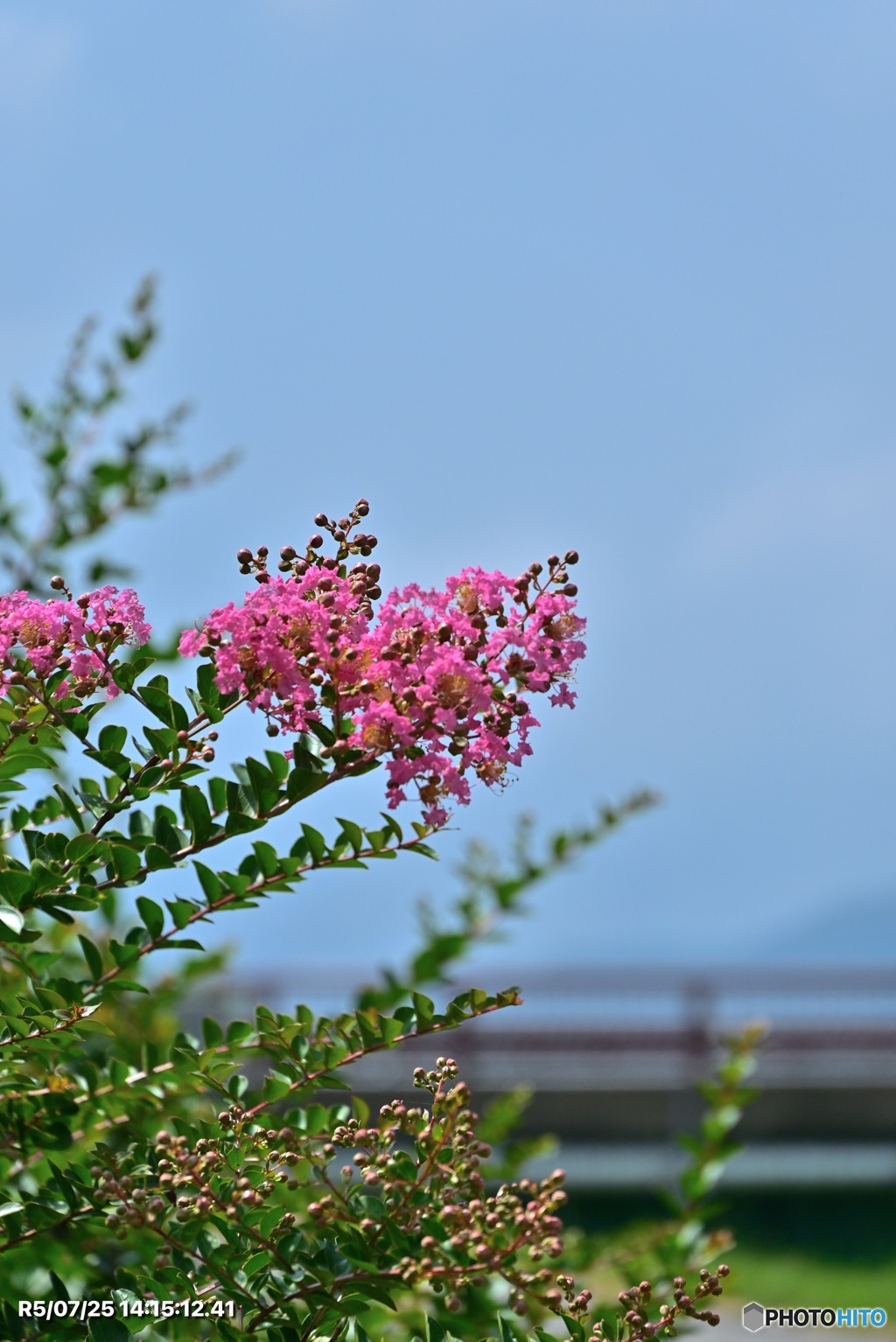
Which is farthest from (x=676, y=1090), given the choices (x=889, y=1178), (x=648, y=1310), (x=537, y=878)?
(x=648, y=1310)

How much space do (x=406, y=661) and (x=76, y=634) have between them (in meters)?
0.38

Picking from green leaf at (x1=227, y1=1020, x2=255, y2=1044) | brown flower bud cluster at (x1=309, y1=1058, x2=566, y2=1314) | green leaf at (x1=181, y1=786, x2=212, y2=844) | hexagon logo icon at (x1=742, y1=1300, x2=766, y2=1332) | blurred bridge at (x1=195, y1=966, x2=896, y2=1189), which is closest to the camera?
brown flower bud cluster at (x1=309, y1=1058, x2=566, y2=1314)

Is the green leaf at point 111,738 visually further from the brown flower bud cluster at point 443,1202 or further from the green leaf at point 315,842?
the brown flower bud cluster at point 443,1202

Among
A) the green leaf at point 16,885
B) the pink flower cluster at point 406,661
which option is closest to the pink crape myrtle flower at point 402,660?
the pink flower cluster at point 406,661

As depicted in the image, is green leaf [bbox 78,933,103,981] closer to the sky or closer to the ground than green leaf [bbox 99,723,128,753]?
closer to the ground

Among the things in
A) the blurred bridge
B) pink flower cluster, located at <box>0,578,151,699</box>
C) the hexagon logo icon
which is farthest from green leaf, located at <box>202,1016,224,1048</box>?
the blurred bridge

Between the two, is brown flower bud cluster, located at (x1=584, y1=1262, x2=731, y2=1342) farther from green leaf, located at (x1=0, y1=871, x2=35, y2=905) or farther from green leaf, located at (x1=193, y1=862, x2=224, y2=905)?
green leaf, located at (x1=0, y1=871, x2=35, y2=905)

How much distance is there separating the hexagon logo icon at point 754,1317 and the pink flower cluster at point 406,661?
0.97m

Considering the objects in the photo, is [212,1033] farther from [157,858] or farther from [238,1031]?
[157,858]

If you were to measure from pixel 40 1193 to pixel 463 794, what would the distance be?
606 mm

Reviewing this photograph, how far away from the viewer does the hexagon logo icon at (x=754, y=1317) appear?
178 cm

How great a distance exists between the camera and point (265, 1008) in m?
1.33

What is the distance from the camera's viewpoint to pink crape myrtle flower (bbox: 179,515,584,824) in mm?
1243

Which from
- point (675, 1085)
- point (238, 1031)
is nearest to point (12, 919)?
point (238, 1031)
